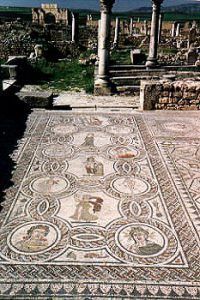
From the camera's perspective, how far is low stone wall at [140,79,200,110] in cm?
847

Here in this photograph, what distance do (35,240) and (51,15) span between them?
157ft

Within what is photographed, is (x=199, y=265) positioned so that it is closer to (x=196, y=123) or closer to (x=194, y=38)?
(x=196, y=123)

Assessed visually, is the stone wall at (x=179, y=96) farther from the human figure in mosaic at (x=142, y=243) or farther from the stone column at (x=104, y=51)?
the human figure in mosaic at (x=142, y=243)

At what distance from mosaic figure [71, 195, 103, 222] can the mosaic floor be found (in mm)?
12

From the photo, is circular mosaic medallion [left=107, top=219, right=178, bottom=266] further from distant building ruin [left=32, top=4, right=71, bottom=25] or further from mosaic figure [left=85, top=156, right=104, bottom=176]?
distant building ruin [left=32, top=4, right=71, bottom=25]

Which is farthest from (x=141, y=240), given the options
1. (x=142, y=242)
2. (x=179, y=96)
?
(x=179, y=96)

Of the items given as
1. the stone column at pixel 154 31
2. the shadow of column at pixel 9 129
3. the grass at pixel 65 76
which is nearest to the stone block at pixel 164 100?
the shadow of column at pixel 9 129

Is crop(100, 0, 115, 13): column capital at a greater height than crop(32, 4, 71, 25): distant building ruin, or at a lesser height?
lesser

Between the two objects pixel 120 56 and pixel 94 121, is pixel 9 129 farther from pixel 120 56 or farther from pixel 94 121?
pixel 120 56

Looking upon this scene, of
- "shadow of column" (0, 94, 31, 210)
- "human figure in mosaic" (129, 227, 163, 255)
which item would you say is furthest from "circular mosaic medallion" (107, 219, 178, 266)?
"shadow of column" (0, 94, 31, 210)

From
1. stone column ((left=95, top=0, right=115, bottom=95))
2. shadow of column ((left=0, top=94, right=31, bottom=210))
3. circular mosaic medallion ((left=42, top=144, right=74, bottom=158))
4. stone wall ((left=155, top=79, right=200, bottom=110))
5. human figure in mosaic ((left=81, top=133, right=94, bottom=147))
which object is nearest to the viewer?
shadow of column ((left=0, top=94, right=31, bottom=210))

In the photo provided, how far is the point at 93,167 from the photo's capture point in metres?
5.19

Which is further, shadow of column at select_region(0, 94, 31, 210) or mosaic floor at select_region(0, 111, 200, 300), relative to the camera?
shadow of column at select_region(0, 94, 31, 210)

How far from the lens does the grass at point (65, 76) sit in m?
12.6
